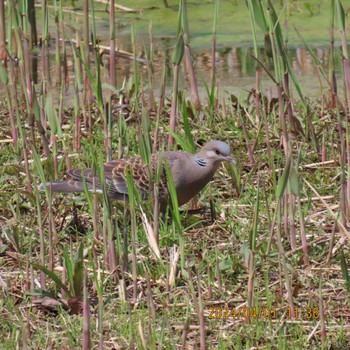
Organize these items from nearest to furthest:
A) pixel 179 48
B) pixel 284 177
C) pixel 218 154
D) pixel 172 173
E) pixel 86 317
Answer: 1. pixel 86 317
2. pixel 284 177
3. pixel 179 48
4. pixel 172 173
5. pixel 218 154

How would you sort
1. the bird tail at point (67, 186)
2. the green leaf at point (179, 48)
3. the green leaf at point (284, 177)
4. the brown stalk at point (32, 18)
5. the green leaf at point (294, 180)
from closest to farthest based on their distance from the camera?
the green leaf at point (284, 177) → the green leaf at point (294, 180) → the green leaf at point (179, 48) → the bird tail at point (67, 186) → the brown stalk at point (32, 18)

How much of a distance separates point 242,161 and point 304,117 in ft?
2.13

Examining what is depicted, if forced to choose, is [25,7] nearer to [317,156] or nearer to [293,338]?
[317,156]

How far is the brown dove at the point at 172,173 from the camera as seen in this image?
4.59 m

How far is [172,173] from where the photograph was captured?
465cm

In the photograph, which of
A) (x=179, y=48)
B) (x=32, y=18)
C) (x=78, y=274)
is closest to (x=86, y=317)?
(x=78, y=274)

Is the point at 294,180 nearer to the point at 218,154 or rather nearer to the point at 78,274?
the point at 78,274

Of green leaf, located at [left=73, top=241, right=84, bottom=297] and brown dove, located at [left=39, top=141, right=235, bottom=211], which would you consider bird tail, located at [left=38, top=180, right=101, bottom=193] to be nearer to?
brown dove, located at [left=39, top=141, right=235, bottom=211]

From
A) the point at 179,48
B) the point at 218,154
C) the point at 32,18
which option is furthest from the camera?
the point at 32,18

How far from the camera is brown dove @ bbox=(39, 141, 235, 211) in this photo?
15.0 ft

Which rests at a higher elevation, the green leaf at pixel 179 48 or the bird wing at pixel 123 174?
the green leaf at pixel 179 48

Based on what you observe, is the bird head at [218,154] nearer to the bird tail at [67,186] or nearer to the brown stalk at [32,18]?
the bird tail at [67,186]

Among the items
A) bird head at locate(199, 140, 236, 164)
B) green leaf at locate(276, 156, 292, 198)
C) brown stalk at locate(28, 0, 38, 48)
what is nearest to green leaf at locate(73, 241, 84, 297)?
green leaf at locate(276, 156, 292, 198)

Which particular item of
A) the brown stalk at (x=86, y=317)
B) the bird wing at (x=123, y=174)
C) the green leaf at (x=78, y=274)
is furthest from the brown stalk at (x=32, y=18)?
the brown stalk at (x=86, y=317)
